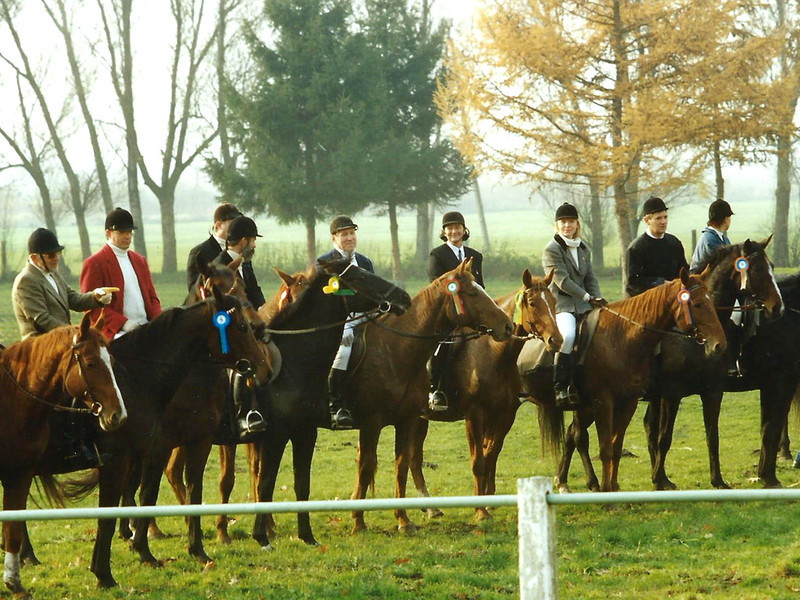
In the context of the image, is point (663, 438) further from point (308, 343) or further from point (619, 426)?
point (308, 343)

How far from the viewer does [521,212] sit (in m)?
111

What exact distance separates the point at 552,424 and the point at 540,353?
3.00ft

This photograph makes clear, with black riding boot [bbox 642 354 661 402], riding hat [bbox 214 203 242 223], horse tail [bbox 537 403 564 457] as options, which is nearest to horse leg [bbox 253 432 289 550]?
riding hat [bbox 214 203 242 223]

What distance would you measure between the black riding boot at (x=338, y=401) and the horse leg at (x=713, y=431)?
3.91 metres

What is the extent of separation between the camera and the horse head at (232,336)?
799cm

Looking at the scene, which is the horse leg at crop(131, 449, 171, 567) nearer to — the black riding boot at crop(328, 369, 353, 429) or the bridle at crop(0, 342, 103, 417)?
the bridle at crop(0, 342, 103, 417)

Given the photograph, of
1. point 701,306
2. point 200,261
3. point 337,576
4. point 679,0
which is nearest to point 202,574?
point 337,576

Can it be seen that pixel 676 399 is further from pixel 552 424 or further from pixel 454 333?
pixel 454 333

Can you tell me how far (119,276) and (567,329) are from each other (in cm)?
428

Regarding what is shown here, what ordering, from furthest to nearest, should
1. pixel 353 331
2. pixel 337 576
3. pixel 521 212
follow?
1. pixel 521 212
2. pixel 353 331
3. pixel 337 576

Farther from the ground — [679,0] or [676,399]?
[679,0]

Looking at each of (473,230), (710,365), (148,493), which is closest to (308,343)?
(148,493)

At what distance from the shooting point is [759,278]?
35.7 feet

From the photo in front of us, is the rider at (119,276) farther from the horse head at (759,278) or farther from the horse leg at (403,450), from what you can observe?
the horse head at (759,278)
